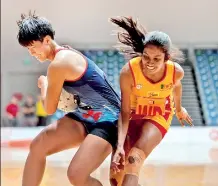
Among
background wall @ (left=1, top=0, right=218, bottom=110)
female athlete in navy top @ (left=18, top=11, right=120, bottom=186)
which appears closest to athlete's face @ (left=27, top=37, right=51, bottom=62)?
female athlete in navy top @ (left=18, top=11, right=120, bottom=186)

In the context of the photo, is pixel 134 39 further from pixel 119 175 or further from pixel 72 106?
pixel 119 175

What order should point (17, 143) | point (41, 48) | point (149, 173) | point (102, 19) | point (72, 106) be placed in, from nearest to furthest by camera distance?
1. point (41, 48)
2. point (72, 106)
3. point (149, 173)
4. point (17, 143)
5. point (102, 19)

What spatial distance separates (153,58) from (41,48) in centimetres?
54

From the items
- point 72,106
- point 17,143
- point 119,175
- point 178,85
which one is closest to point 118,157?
point 119,175

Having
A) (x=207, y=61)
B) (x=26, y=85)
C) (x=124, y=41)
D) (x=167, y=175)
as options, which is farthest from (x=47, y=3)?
(x=124, y=41)

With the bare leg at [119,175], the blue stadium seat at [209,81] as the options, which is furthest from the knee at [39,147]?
the blue stadium seat at [209,81]

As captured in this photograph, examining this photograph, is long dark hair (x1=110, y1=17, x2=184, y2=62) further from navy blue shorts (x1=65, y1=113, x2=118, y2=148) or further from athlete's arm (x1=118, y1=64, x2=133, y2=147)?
navy blue shorts (x1=65, y1=113, x2=118, y2=148)

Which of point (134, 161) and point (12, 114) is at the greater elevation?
point (134, 161)

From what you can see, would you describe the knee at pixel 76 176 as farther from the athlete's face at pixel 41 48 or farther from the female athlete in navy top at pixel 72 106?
the athlete's face at pixel 41 48

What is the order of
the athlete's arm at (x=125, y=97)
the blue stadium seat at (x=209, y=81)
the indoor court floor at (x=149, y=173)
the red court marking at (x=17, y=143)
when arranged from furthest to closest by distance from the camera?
the blue stadium seat at (x=209, y=81) → the red court marking at (x=17, y=143) → the indoor court floor at (x=149, y=173) → the athlete's arm at (x=125, y=97)

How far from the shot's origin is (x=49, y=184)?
3434mm

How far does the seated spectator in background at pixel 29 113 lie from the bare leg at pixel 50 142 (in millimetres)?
5643

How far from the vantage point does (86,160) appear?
226 centimetres

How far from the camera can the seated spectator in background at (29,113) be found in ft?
26.6
